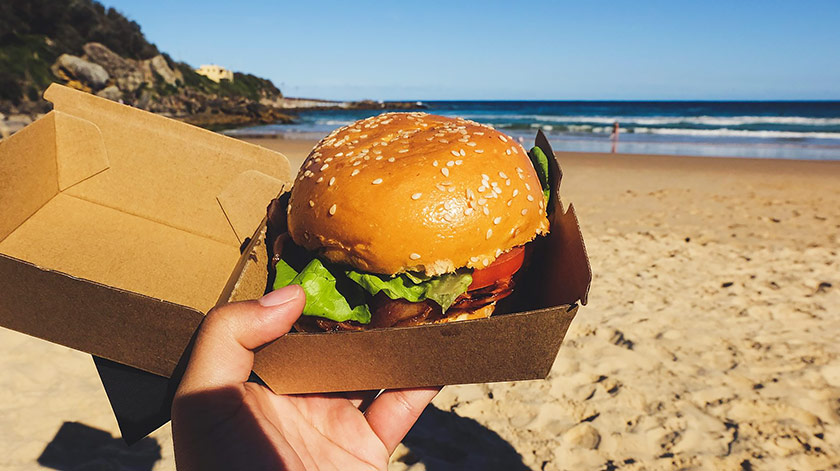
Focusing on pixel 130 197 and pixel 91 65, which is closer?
pixel 130 197

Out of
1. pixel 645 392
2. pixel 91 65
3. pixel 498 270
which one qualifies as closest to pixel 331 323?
pixel 498 270

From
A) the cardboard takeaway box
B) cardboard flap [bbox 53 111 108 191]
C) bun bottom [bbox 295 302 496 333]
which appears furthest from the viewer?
cardboard flap [bbox 53 111 108 191]

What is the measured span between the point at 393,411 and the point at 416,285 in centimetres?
64

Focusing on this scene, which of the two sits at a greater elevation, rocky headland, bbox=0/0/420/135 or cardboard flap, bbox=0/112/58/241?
rocky headland, bbox=0/0/420/135

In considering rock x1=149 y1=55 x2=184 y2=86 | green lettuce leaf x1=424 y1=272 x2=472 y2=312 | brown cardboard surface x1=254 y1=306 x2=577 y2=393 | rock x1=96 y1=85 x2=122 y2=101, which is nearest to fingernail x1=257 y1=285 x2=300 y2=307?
brown cardboard surface x1=254 y1=306 x2=577 y2=393

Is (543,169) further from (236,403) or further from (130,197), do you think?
(130,197)

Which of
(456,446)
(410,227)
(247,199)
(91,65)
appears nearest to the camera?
(410,227)

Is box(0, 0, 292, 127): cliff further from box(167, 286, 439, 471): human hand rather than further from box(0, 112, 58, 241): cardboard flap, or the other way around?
box(167, 286, 439, 471): human hand

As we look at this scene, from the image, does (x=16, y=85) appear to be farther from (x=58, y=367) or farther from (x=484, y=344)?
(x=484, y=344)

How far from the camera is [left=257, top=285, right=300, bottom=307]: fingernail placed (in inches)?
59.6


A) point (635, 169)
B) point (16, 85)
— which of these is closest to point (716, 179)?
point (635, 169)

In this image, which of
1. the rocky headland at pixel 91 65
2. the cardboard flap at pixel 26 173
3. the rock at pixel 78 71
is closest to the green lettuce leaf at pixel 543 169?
the cardboard flap at pixel 26 173

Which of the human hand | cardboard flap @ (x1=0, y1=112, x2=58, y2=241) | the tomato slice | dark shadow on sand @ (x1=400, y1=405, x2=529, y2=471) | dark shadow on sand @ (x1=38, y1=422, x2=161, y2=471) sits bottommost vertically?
dark shadow on sand @ (x1=400, y1=405, x2=529, y2=471)

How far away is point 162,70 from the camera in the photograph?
132 ft
